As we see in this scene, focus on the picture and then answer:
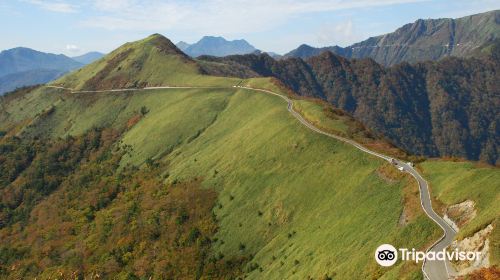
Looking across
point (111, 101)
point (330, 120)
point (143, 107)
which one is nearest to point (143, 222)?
point (330, 120)

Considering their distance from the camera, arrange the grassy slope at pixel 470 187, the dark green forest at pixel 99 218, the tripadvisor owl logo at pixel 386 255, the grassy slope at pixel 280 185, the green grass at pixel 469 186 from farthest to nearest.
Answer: the dark green forest at pixel 99 218 → the grassy slope at pixel 280 185 → the tripadvisor owl logo at pixel 386 255 → the green grass at pixel 469 186 → the grassy slope at pixel 470 187

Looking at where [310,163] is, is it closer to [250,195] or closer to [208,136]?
[250,195]

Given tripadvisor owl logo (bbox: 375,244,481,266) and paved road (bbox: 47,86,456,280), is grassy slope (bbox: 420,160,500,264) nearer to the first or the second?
paved road (bbox: 47,86,456,280)

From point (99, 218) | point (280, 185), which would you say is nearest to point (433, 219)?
point (280, 185)

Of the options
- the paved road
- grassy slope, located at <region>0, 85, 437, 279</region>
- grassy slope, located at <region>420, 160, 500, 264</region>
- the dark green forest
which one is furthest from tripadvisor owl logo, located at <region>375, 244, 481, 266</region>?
the dark green forest

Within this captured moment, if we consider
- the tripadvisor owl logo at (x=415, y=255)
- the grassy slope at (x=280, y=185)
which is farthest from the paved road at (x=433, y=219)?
the grassy slope at (x=280, y=185)

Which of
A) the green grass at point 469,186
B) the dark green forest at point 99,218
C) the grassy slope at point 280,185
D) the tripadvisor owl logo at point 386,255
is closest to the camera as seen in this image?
the green grass at point 469,186

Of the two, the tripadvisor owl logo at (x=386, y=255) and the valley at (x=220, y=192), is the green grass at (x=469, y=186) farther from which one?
the tripadvisor owl logo at (x=386, y=255)
